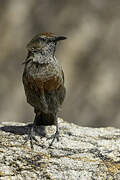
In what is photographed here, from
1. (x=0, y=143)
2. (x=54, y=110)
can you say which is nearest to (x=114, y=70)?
(x=54, y=110)

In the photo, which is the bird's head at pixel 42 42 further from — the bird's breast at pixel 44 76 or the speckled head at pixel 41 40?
the bird's breast at pixel 44 76

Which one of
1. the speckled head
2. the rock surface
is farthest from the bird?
the rock surface

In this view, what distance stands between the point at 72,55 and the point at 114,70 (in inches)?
53.0

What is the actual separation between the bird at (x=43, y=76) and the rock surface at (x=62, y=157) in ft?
0.67

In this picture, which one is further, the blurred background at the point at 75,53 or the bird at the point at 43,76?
the blurred background at the point at 75,53

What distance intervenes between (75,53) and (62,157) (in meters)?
9.23

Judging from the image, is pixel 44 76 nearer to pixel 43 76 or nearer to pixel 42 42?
pixel 43 76

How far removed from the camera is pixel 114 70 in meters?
15.0

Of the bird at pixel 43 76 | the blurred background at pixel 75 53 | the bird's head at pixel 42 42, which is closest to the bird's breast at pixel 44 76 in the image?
the bird at pixel 43 76

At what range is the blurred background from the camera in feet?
48.0

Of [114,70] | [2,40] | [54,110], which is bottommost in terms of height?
[54,110]

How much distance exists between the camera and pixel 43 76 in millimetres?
6828

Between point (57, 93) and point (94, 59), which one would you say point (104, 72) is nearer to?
point (94, 59)

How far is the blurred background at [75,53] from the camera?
1462 centimetres
